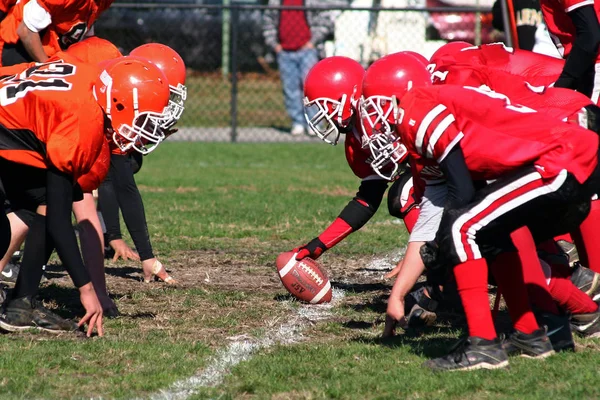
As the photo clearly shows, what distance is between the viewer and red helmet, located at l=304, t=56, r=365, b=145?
17.8ft

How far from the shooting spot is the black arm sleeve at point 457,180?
400 cm

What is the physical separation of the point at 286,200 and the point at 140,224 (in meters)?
3.54

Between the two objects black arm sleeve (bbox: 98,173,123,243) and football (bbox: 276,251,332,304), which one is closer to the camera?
football (bbox: 276,251,332,304)

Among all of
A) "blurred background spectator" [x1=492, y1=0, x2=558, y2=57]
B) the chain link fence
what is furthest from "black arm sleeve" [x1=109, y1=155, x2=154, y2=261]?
the chain link fence

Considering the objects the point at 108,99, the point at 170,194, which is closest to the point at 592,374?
the point at 108,99

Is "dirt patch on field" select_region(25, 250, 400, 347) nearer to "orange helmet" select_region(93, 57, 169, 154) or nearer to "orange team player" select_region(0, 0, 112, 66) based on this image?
"orange helmet" select_region(93, 57, 169, 154)

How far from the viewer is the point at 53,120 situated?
4.45m

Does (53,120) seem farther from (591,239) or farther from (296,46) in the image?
(296,46)

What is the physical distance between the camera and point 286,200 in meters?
9.59

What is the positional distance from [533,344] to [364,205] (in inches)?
70.0

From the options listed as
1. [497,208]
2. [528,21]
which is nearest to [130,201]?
[497,208]

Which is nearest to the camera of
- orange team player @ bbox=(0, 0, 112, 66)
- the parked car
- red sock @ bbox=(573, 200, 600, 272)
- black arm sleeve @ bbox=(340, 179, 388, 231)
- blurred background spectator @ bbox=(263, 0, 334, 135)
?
red sock @ bbox=(573, 200, 600, 272)

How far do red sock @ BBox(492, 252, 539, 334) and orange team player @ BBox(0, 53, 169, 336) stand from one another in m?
1.74

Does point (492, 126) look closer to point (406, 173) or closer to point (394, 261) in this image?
point (406, 173)
